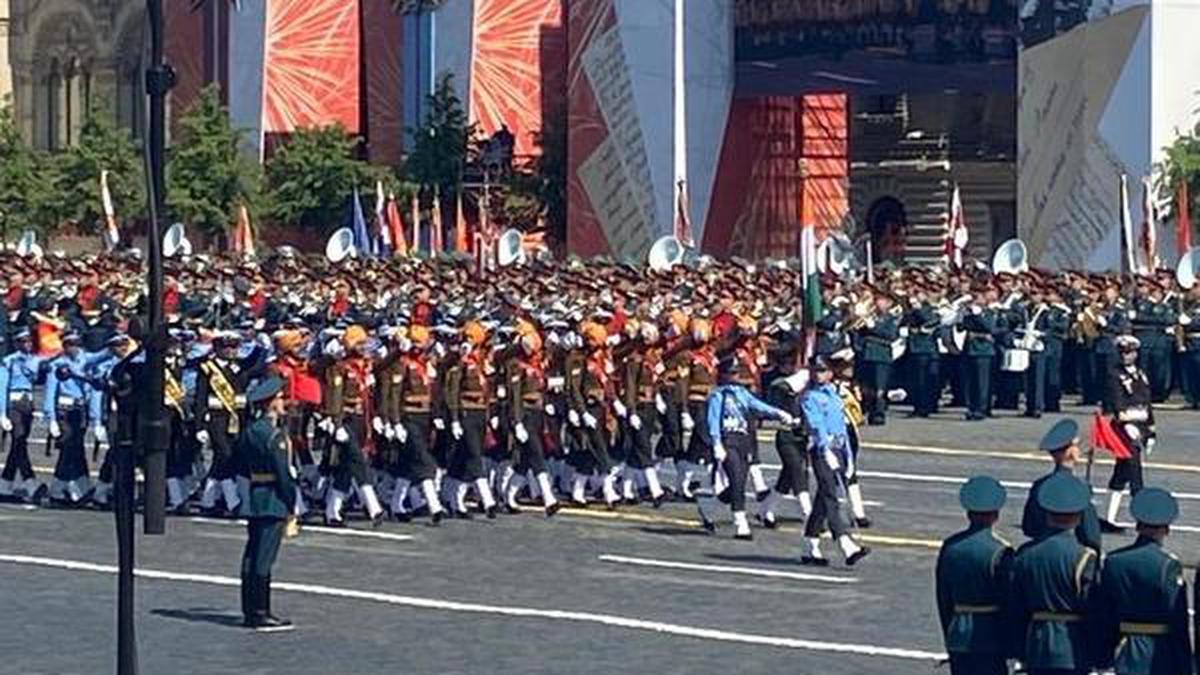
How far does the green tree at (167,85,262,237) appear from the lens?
2753 inches

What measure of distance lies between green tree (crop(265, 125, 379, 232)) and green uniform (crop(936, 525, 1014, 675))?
2199 inches

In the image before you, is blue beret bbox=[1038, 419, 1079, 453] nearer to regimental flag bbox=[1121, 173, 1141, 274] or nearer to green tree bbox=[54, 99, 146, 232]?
regimental flag bbox=[1121, 173, 1141, 274]

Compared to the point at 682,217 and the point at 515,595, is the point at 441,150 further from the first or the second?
the point at 515,595

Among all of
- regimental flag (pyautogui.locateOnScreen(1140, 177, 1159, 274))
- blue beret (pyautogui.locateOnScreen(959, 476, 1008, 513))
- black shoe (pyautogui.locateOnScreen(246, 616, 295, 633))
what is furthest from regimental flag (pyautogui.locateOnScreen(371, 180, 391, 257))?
blue beret (pyautogui.locateOnScreen(959, 476, 1008, 513))

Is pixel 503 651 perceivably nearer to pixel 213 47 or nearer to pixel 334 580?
pixel 334 580

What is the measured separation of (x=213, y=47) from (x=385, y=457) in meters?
52.3

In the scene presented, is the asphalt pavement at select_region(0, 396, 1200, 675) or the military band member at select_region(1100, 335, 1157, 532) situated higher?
the military band member at select_region(1100, 335, 1157, 532)

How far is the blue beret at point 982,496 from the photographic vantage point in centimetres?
1511

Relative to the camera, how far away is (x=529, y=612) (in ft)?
72.1

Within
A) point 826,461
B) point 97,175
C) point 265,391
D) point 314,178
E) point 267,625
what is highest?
point 97,175

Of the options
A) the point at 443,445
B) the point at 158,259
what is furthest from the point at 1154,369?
the point at 158,259

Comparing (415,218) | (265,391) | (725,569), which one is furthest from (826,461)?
(415,218)

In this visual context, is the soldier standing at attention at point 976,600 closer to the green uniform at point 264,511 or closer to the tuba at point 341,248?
the green uniform at point 264,511

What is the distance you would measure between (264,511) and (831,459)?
4.74 m
